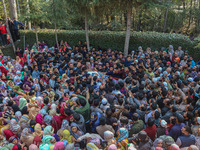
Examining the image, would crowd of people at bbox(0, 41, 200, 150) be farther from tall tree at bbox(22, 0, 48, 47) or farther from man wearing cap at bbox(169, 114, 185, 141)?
tall tree at bbox(22, 0, 48, 47)

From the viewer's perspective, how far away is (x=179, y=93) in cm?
582

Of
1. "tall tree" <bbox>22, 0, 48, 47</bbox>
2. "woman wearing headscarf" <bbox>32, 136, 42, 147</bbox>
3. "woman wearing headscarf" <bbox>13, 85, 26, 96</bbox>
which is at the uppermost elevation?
"tall tree" <bbox>22, 0, 48, 47</bbox>

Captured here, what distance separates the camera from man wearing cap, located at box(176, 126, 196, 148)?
12.2 ft

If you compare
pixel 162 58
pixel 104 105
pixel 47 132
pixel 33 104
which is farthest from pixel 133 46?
pixel 47 132

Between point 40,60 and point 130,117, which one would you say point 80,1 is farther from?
point 130,117

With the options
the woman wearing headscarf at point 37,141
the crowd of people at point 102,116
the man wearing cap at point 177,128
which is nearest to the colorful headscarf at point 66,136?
the crowd of people at point 102,116

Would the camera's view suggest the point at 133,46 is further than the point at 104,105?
Yes

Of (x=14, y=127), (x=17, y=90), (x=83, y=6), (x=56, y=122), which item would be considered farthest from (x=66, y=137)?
(x=83, y=6)

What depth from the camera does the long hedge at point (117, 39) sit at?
36.4 feet

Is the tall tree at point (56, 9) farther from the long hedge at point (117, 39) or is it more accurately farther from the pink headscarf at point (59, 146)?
the pink headscarf at point (59, 146)

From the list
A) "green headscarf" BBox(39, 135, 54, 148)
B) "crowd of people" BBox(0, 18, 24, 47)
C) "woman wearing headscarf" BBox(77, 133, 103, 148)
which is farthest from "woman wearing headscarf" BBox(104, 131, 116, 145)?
"crowd of people" BBox(0, 18, 24, 47)

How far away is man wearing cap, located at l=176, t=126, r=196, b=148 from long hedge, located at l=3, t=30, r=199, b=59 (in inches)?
337

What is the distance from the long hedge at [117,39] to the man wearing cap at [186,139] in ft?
28.0

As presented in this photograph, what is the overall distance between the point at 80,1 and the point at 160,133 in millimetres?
8606
